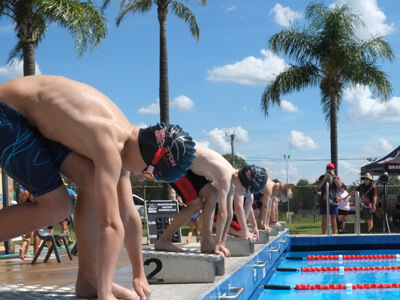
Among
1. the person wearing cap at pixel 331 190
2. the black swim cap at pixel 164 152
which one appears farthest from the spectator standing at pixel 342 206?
the black swim cap at pixel 164 152

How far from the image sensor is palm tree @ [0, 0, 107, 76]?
14008 millimetres

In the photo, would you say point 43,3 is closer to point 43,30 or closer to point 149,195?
point 43,30

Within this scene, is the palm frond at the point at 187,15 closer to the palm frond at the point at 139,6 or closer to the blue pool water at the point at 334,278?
the palm frond at the point at 139,6

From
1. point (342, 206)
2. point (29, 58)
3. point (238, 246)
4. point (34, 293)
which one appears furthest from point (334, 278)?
point (29, 58)

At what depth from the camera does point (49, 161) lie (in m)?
3.10

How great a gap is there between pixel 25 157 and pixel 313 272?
25.3 feet

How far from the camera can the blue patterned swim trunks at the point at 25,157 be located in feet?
9.87

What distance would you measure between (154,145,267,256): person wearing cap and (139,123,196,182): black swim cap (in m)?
2.31

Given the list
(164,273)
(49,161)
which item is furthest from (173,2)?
(49,161)

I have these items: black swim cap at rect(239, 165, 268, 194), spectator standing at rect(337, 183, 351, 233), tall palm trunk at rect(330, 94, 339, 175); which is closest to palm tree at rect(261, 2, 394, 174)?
tall palm trunk at rect(330, 94, 339, 175)

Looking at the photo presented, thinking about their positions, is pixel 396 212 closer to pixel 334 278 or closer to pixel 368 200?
pixel 368 200

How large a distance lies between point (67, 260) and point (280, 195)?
542cm

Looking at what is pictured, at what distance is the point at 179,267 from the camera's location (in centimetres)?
496

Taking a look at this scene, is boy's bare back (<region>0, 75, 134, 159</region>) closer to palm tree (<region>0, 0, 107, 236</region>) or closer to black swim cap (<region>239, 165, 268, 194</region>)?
black swim cap (<region>239, 165, 268, 194</region>)
